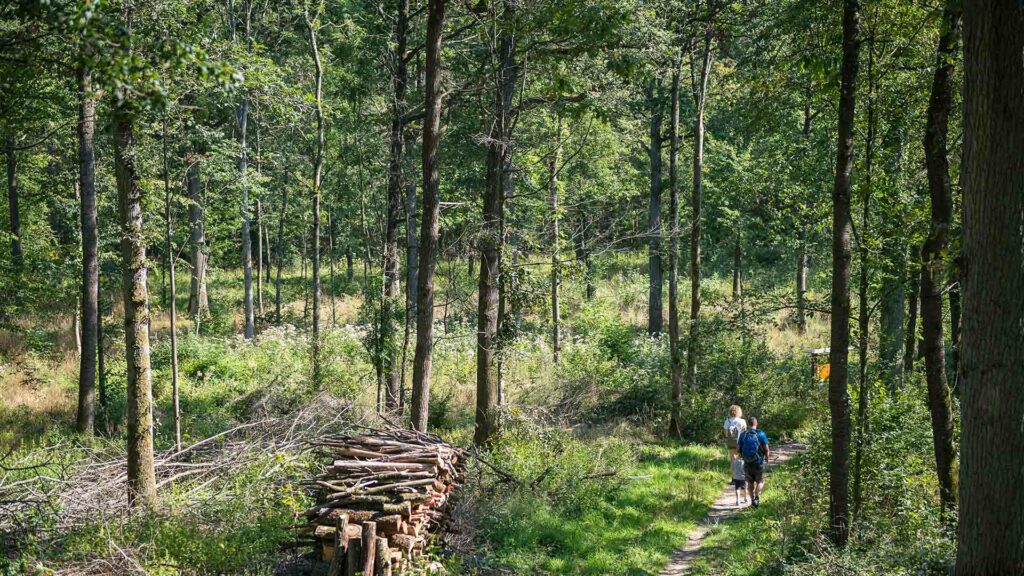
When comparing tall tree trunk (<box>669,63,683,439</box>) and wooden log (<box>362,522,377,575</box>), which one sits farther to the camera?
tall tree trunk (<box>669,63,683,439</box>)

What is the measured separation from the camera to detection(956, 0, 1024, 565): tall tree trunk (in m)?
4.83

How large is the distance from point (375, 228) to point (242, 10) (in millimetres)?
13244

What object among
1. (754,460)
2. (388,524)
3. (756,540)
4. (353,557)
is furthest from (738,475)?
(353,557)

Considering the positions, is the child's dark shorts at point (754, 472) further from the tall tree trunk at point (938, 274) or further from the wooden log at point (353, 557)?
the wooden log at point (353, 557)

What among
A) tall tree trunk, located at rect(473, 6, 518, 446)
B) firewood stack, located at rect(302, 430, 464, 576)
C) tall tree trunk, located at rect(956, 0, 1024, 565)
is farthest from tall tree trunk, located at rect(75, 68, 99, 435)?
tall tree trunk, located at rect(956, 0, 1024, 565)

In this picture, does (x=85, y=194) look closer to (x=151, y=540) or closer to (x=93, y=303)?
(x=93, y=303)

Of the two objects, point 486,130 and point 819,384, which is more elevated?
point 486,130

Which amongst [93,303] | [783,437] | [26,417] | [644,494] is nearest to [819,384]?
[783,437]

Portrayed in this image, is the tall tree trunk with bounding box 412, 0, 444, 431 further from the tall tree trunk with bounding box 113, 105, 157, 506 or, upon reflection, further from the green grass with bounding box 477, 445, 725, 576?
the tall tree trunk with bounding box 113, 105, 157, 506

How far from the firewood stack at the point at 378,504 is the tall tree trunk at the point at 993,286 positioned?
555cm

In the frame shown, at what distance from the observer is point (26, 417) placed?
18203 millimetres

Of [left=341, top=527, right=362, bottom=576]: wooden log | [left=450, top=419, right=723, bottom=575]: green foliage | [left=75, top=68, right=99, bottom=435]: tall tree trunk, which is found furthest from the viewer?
[left=75, top=68, right=99, bottom=435]: tall tree trunk

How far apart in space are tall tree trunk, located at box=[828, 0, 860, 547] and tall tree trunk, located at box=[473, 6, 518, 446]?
20.3 ft

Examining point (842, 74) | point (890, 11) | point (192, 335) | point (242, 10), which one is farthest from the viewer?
point (242, 10)
